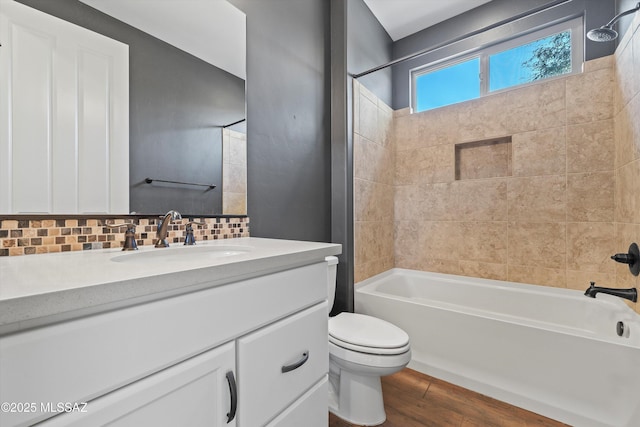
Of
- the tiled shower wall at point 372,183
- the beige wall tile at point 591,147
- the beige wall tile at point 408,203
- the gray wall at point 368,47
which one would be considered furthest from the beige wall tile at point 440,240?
the gray wall at point 368,47

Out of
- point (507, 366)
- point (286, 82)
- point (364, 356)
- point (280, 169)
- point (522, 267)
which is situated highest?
point (286, 82)

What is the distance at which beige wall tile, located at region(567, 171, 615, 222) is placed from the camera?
6.21 feet

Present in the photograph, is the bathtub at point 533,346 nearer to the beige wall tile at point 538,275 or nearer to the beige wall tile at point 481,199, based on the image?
the beige wall tile at point 538,275

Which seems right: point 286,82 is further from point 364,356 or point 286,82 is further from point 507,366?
point 507,366

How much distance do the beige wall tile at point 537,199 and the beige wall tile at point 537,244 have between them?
0.20 feet

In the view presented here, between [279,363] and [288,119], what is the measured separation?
144 cm

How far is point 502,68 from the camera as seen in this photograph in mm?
2365

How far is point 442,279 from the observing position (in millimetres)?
2441

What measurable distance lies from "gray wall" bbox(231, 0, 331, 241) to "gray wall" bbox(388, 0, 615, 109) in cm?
102

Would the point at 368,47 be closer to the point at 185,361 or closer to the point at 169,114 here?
the point at 169,114

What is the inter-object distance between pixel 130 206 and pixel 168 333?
0.70 metres

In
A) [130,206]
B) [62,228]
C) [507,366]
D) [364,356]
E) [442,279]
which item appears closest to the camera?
[62,228]

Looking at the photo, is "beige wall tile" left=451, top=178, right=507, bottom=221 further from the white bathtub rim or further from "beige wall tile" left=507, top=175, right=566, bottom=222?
the white bathtub rim

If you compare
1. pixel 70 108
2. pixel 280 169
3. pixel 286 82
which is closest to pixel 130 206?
pixel 70 108
